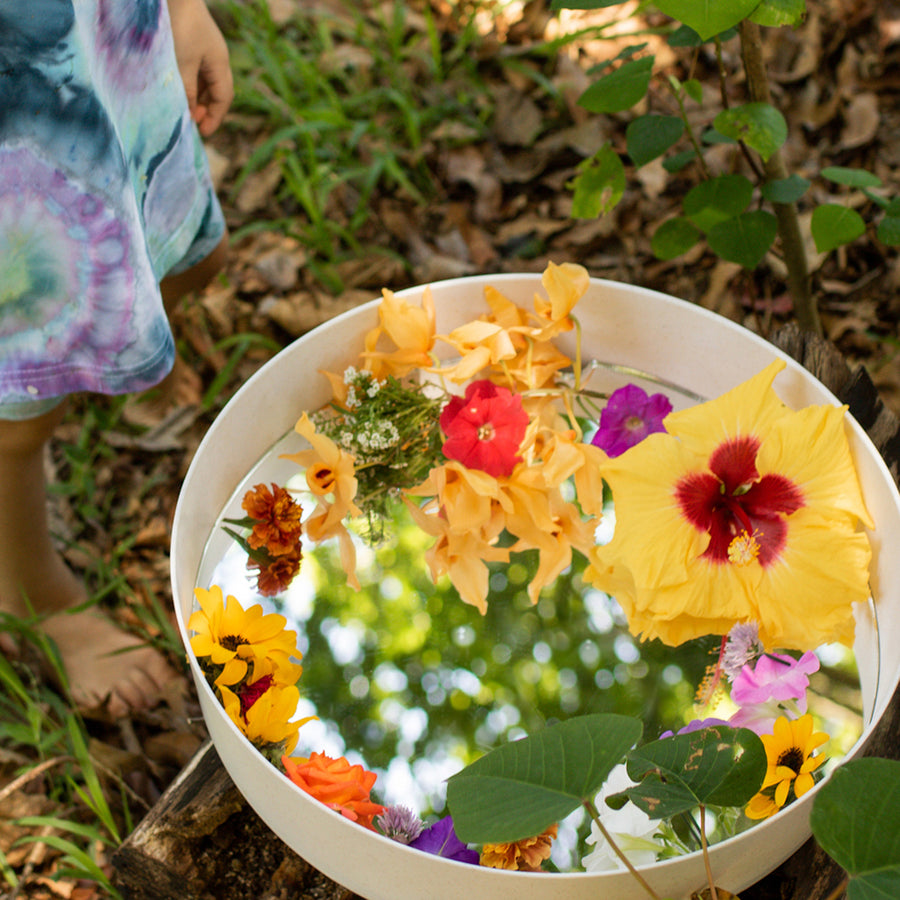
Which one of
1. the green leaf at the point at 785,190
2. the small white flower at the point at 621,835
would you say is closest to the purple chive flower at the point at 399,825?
the small white flower at the point at 621,835

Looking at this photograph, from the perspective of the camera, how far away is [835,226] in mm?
1034

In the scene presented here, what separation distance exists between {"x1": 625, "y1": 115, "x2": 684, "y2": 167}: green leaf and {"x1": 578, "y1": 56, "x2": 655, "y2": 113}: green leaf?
6 centimetres

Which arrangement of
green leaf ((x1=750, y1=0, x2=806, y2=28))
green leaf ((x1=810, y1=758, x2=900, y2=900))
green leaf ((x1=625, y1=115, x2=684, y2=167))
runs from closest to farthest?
1. green leaf ((x1=810, y1=758, x2=900, y2=900))
2. green leaf ((x1=750, y1=0, x2=806, y2=28))
3. green leaf ((x1=625, y1=115, x2=684, y2=167))

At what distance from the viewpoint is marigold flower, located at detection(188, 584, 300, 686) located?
0.74 m

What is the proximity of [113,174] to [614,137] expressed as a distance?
126 centimetres

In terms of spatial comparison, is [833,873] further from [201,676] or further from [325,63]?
[325,63]

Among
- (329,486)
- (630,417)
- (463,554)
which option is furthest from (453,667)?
(630,417)

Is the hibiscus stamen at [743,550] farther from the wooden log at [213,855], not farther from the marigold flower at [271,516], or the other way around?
the marigold flower at [271,516]

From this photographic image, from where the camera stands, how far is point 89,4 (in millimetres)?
820

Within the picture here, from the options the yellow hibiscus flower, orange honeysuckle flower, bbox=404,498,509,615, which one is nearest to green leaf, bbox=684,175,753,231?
the yellow hibiscus flower

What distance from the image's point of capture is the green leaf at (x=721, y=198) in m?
1.07

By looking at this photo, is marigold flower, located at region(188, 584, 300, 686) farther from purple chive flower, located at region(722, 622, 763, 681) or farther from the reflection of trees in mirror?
purple chive flower, located at region(722, 622, 763, 681)

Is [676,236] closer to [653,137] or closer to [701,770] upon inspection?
[653,137]

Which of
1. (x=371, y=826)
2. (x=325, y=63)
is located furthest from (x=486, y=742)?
(x=325, y=63)
